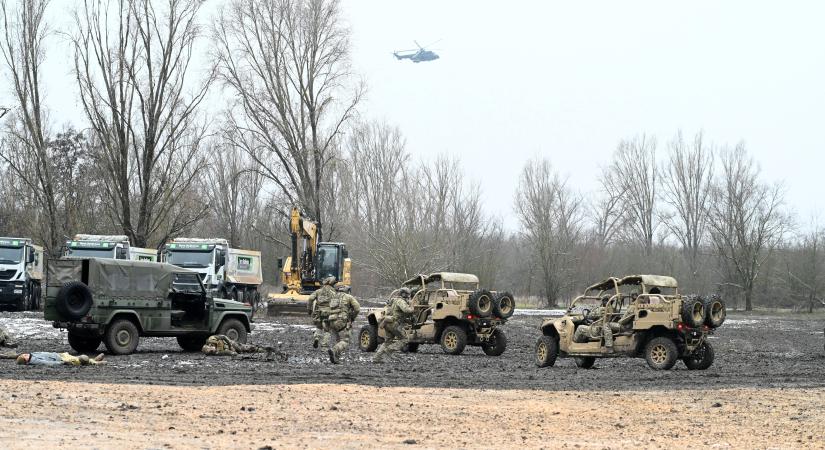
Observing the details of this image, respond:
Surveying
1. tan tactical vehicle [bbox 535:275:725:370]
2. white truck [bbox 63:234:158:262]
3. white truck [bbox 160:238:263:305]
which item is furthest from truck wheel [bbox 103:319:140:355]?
white truck [bbox 160:238:263:305]

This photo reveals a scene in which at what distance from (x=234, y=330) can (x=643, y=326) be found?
898cm

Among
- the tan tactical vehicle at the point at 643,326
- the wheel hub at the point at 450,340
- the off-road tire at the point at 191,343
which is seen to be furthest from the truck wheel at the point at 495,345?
the off-road tire at the point at 191,343

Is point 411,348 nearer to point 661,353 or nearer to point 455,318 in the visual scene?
point 455,318

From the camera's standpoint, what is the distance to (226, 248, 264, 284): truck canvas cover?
50.5 metres

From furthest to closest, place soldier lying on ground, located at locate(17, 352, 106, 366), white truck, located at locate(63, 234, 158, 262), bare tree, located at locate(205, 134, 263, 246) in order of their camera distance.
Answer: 1. bare tree, located at locate(205, 134, 263, 246)
2. white truck, located at locate(63, 234, 158, 262)
3. soldier lying on ground, located at locate(17, 352, 106, 366)

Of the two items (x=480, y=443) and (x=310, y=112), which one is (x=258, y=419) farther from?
(x=310, y=112)

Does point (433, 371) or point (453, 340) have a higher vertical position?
point (453, 340)

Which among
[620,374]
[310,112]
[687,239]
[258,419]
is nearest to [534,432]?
[258,419]

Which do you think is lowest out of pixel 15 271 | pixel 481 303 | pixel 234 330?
pixel 234 330

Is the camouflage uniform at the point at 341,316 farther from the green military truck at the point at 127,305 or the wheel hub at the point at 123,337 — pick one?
the wheel hub at the point at 123,337

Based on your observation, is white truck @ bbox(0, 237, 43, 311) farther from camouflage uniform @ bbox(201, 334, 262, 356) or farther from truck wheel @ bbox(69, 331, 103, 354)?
camouflage uniform @ bbox(201, 334, 262, 356)

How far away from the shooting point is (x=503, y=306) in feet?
76.6

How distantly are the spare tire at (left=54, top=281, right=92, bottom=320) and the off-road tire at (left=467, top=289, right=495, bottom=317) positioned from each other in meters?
8.04

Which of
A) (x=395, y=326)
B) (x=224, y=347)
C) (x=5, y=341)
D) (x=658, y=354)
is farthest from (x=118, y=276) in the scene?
(x=658, y=354)
